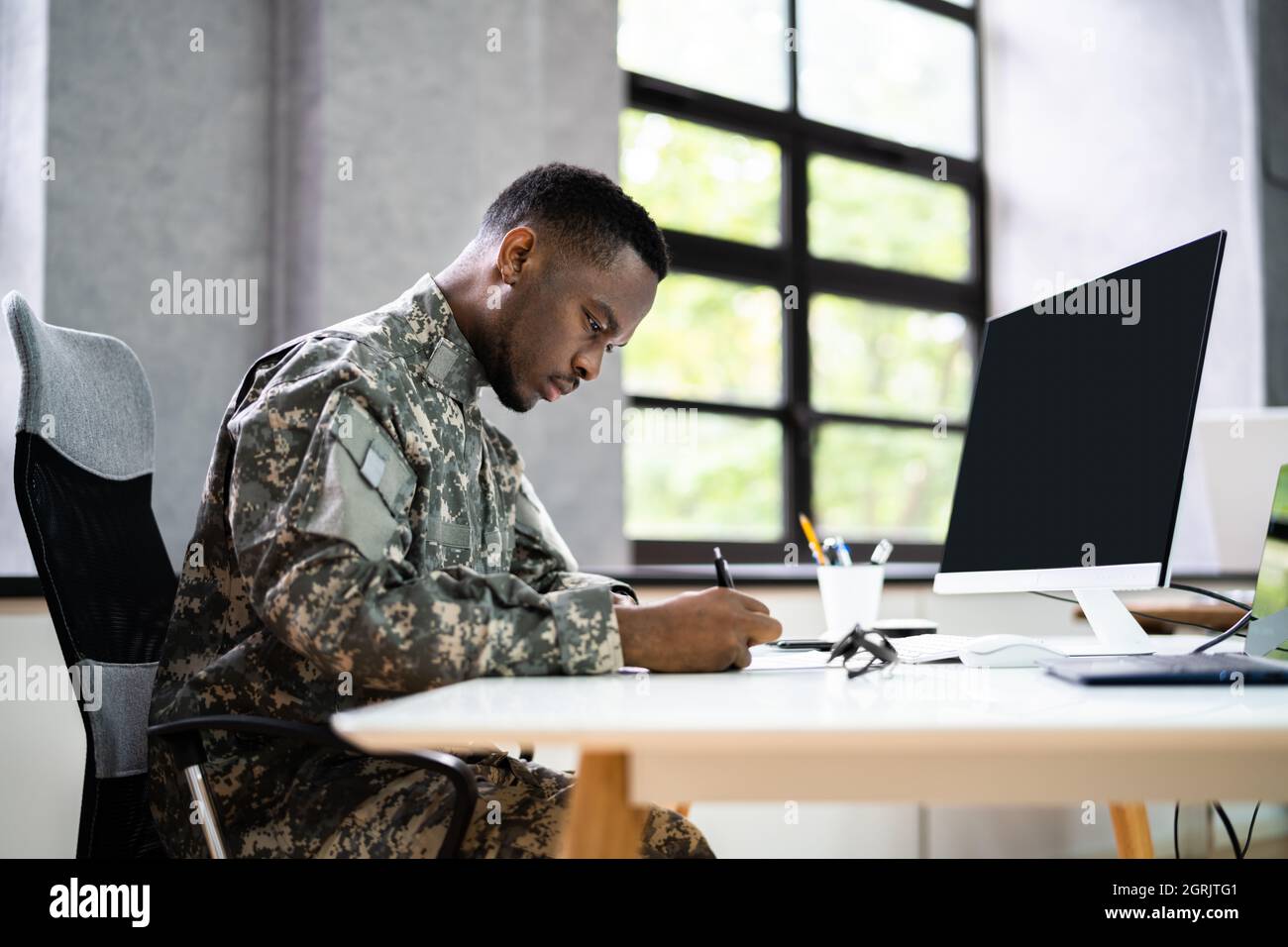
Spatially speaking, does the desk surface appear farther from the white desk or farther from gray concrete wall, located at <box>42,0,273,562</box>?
gray concrete wall, located at <box>42,0,273,562</box>

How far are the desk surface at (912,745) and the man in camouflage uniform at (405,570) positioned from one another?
0.24m

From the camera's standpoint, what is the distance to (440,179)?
94.4 inches

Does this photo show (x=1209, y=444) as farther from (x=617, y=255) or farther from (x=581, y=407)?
(x=617, y=255)

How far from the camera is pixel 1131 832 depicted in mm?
1768

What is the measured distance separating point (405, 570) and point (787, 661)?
1.48 ft

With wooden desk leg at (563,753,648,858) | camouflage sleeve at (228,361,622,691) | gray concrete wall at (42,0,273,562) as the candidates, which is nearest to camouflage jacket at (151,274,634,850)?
camouflage sleeve at (228,361,622,691)

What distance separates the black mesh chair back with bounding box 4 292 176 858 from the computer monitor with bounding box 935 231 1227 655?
0.98 m

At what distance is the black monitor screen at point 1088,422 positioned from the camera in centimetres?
114

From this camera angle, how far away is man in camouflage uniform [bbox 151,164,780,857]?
984 mm

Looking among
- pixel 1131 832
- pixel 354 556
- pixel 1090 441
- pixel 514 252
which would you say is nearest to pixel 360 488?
pixel 354 556

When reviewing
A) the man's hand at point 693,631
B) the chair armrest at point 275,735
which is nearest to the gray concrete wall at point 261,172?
the chair armrest at point 275,735

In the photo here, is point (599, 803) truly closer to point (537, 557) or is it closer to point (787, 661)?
point (787, 661)

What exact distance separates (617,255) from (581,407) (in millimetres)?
1203

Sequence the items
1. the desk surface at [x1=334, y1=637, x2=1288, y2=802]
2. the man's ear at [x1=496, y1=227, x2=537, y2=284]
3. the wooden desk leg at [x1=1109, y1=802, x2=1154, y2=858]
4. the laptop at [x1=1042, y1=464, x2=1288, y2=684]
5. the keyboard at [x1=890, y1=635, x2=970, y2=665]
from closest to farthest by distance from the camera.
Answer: the desk surface at [x1=334, y1=637, x2=1288, y2=802], the laptop at [x1=1042, y1=464, x2=1288, y2=684], the keyboard at [x1=890, y1=635, x2=970, y2=665], the man's ear at [x1=496, y1=227, x2=537, y2=284], the wooden desk leg at [x1=1109, y1=802, x2=1154, y2=858]
